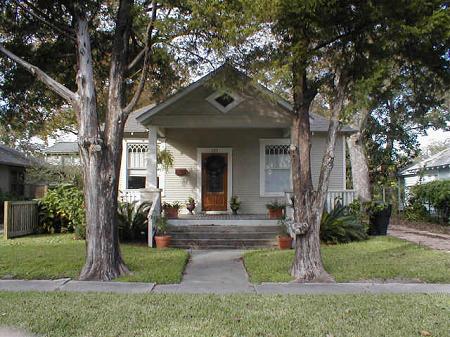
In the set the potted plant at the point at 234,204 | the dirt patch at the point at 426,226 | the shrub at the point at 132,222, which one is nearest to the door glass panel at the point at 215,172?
the potted plant at the point at 234,204

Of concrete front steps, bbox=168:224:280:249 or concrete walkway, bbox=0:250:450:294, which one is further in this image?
concrete front steps, bbox=168:224:280:249

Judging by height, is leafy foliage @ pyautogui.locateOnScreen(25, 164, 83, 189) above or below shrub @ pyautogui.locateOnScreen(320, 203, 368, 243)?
above

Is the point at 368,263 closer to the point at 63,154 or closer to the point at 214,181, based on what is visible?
the point at 214,181

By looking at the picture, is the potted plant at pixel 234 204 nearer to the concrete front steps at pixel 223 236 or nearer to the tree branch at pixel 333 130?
the concrete front steps at pixel 223 236

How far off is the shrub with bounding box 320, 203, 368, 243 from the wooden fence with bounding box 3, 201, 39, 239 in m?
9.38

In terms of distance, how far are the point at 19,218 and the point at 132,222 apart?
411cm

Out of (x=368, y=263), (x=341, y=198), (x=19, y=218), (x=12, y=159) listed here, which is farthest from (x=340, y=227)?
(x=12, y=159)

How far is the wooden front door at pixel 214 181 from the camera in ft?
54.3

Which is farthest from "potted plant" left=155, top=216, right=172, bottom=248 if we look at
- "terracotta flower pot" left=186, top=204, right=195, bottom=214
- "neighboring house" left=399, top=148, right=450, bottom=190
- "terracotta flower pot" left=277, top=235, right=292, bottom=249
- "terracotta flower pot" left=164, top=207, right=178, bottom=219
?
"neighboring house" left=399, top=148, right=450, bottom=190

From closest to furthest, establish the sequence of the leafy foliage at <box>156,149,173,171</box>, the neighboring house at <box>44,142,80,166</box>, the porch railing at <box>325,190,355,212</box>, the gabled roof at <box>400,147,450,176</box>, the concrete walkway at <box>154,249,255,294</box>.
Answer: the concrete walkway at <box>154,249,255,294</box> < the porch railing at <box>325,190,355,212</box> < the leafy foliage at <box>156,149,173,171</box> < the gabled roof at <box>400,147,450,176</box> < the neighboring house at <box>44,142,80,166</box>

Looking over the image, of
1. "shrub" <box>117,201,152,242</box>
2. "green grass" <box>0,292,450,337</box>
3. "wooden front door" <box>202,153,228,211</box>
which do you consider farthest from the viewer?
"wooden front door" <box>202,153,228,211</box>

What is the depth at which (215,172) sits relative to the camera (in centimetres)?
1672

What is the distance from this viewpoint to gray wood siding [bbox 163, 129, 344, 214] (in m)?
16.5

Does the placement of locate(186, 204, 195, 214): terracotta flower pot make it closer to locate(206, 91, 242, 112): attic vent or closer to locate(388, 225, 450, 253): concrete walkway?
locate(206, 91, 242, 112): attic vent
